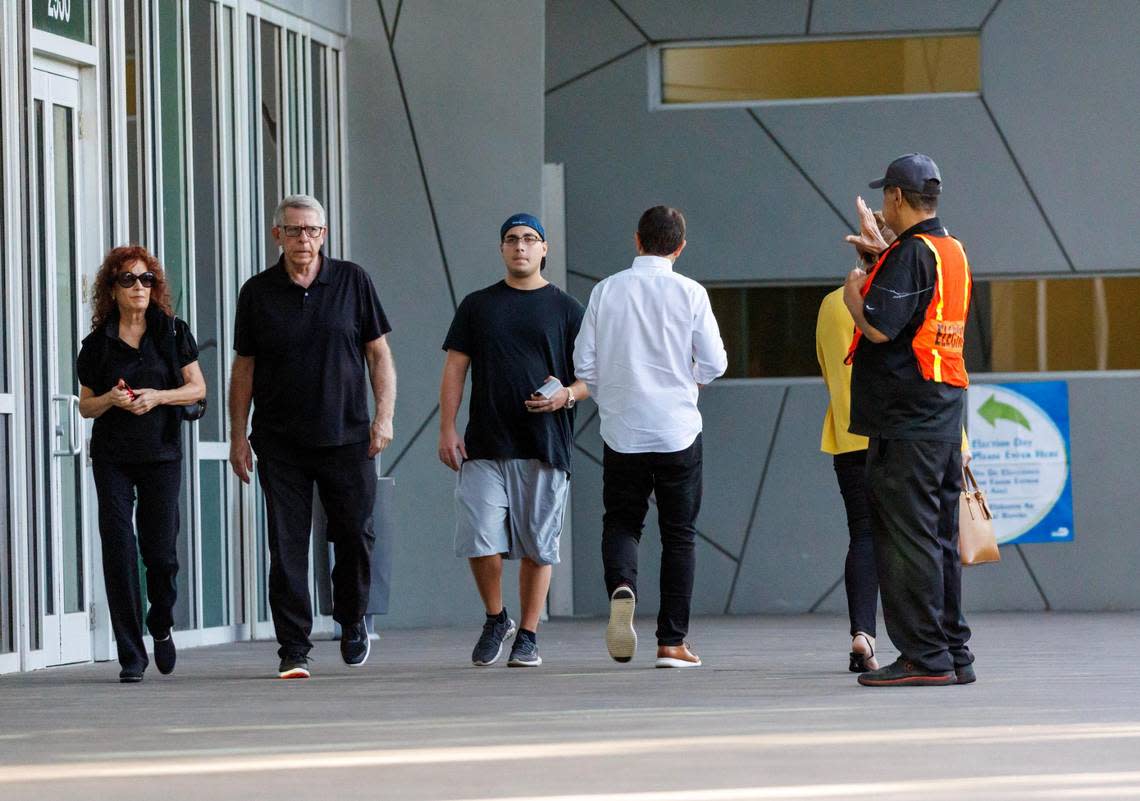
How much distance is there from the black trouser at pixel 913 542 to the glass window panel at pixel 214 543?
13.9 ft

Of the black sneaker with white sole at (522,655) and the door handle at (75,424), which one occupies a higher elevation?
the door handle at (75,424)

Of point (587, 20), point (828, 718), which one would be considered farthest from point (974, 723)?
point (587, 20)

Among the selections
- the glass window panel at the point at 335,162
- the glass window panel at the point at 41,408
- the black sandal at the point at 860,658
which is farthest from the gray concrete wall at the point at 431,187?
the black sandal at the point at 860,658

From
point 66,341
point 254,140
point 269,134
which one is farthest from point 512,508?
point 269,134

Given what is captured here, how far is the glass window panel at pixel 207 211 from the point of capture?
29.1 ft

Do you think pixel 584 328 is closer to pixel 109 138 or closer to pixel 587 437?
pixel 109 138

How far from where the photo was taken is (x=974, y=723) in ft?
14.8

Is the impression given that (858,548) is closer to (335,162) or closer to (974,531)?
(974,531)

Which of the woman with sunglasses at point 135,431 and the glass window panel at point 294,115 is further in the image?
the glass window panel at point 294,115

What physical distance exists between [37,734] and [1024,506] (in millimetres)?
7371

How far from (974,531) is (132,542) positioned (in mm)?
2957

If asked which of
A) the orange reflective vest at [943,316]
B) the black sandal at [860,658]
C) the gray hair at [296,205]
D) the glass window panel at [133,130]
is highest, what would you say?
the glass window panel at [133,130]

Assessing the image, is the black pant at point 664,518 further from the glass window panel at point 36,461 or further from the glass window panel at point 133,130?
the glass window panel at point 133,130

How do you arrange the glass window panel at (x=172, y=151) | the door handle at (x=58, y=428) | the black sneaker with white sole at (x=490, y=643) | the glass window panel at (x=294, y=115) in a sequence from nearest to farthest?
the black sneaker with white sole at (x=490, y=643) < the door handle at (x=58, y=428) < the glass window panel at (x=172, y=151) < the glass window panel at (x=294, y=115)
